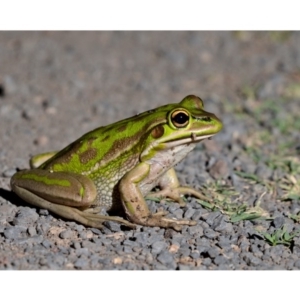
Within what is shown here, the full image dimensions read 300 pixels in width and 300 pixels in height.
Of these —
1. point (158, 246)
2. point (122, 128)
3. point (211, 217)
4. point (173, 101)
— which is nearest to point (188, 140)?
point (122, 128)

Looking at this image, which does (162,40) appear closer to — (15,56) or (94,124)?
(15,56)

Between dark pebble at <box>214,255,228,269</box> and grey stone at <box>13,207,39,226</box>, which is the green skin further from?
dark pebble at <box>214,255,228,269</box>

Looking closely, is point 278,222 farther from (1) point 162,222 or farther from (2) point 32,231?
(2) point 32,231

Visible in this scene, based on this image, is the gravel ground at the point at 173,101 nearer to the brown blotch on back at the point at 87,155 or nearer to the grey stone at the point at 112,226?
the grey stone at the point at 112,226

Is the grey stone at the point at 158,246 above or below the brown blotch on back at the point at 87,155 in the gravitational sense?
below

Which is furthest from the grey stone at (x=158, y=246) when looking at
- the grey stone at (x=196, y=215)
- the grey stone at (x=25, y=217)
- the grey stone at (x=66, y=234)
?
the grey stone at (x=25, y=217)
